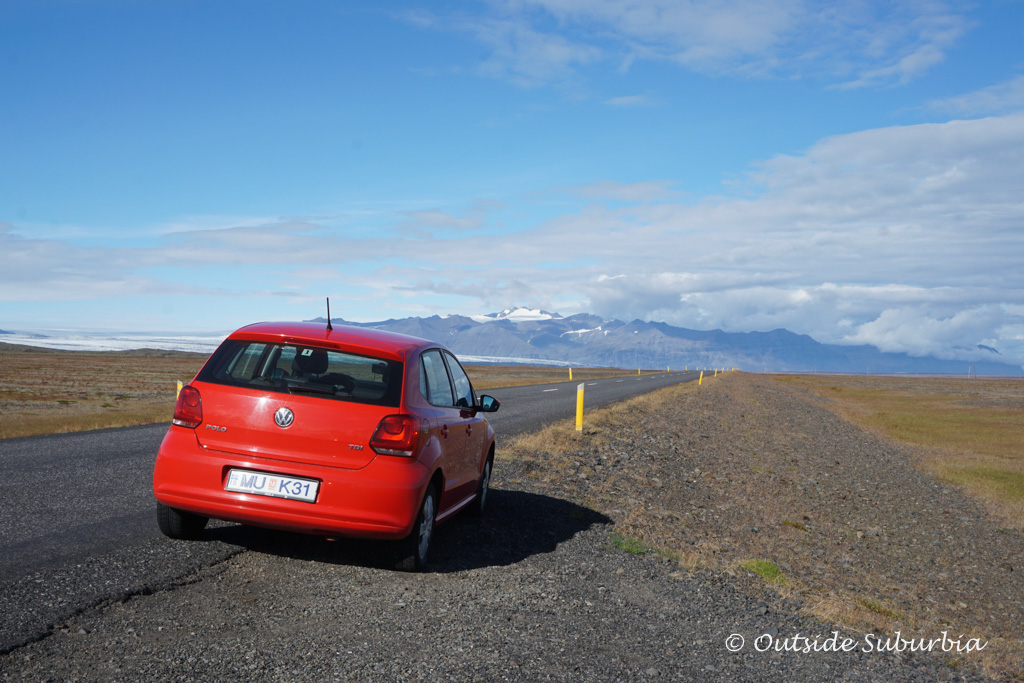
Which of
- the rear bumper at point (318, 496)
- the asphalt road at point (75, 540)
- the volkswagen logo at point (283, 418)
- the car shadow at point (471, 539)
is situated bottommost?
the car shadow at point (471, 539)

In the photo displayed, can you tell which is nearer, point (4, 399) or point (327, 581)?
point (327, 581)

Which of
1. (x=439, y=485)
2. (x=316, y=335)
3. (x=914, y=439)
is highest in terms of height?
(x=316, y=335)

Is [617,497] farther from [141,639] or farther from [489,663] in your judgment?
[141,639]

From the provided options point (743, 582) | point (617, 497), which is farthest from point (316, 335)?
point (617, 497)

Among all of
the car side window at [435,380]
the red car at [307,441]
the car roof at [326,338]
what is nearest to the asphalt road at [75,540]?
the red car at [307,441]

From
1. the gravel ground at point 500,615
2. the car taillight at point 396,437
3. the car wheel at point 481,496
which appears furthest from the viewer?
the car wheel at point 481,496

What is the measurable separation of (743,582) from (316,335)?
501cm

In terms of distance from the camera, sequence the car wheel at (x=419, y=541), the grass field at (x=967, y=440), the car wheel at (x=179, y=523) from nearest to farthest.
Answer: the car wheel at (x=419, y=541), the car wheel at (x=179, y=523), the grass field at (x=967, y=440)

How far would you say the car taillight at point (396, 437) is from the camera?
5.71 m

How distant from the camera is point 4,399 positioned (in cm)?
3142

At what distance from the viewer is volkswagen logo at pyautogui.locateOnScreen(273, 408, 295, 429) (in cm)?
570

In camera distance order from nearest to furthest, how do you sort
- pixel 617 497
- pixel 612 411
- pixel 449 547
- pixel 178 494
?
pixel 178 494, pixel 449 547, pixel 617 497, pixel 612 411

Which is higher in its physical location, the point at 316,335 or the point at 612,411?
the point at 316,335

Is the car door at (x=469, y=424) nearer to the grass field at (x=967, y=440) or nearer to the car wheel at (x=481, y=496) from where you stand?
the car wheel at (x=481, y=496)
